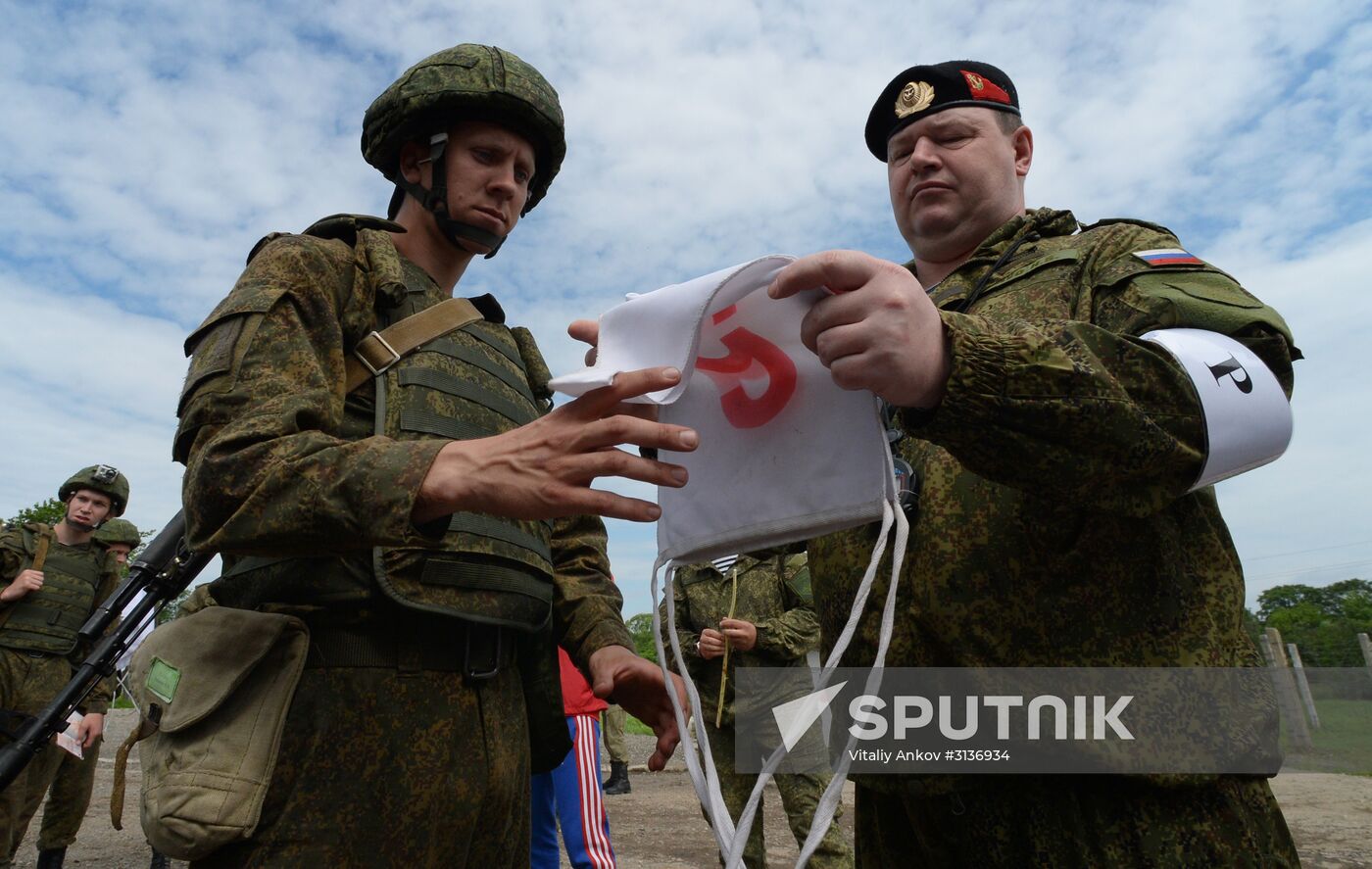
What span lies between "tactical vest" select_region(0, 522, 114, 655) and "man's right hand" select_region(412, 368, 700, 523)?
7861 mm

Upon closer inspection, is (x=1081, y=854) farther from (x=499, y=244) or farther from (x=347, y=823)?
(x=499, y=244)

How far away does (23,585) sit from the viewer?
24.2 ft

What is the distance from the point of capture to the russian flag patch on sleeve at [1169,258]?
5.58 ft

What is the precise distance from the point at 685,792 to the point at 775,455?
1034 cm

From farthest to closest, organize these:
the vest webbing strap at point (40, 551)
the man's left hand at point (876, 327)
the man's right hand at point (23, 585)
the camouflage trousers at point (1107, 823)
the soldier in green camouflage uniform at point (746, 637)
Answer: the vest webbing strap at point (40, 551)
the man's right hand at point (23, 585)
the soldier in green camouflage uniform at point (746, 637)
the camouflage trousers at point (1107, 823)
the man's left hand at point (876, 327)

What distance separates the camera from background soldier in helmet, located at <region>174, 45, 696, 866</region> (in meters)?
1.56

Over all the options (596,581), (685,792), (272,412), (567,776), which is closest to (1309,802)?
(685,792)

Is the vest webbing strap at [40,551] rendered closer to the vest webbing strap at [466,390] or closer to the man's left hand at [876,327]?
the vest webbing strap at [466,390]

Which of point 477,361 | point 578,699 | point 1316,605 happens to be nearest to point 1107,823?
point 477,361

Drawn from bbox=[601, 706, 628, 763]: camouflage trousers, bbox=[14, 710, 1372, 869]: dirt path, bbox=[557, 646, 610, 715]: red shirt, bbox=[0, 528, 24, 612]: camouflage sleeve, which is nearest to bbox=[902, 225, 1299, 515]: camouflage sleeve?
bbox=[557, 646, 610, 715]: red shirt

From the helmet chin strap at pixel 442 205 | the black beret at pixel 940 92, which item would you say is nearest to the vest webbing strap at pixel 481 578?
the helmet chin strap at pixel 442 205

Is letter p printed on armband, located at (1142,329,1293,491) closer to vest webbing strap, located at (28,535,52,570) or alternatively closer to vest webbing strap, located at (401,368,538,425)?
vest webbing strap, located at (401,368,538,425)

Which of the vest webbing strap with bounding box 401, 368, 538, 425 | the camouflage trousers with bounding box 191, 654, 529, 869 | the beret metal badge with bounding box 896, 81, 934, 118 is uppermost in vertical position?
the beret metal badge with bounding box 896, 81, 934, 118

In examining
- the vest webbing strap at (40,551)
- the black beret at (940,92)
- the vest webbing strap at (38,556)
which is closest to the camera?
the black beret at (940,92)
